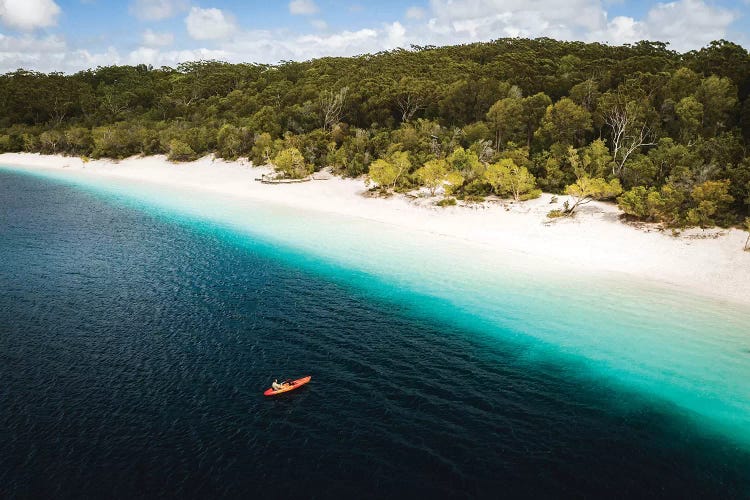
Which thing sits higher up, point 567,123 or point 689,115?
point 689,115

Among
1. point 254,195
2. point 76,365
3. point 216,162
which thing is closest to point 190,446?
point 76,365

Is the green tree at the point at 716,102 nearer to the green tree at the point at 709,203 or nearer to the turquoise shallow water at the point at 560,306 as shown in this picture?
the green tree at the point at 709,203

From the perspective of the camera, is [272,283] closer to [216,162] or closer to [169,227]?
[169,227]

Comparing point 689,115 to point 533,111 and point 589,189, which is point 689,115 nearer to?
point 533,111

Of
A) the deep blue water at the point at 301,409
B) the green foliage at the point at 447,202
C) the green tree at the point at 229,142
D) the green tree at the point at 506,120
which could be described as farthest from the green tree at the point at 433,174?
the green tree at the point at 229,142

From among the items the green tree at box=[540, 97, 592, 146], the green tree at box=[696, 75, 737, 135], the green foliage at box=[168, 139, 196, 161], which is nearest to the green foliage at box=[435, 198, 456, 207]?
the green tree at box=[540, 97, 592, 146]

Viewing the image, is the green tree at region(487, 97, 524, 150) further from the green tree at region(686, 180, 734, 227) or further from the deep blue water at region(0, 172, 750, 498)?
the deep blue water at region(0, 172, 750, 498)

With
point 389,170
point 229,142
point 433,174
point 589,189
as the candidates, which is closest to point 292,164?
point 229,142
